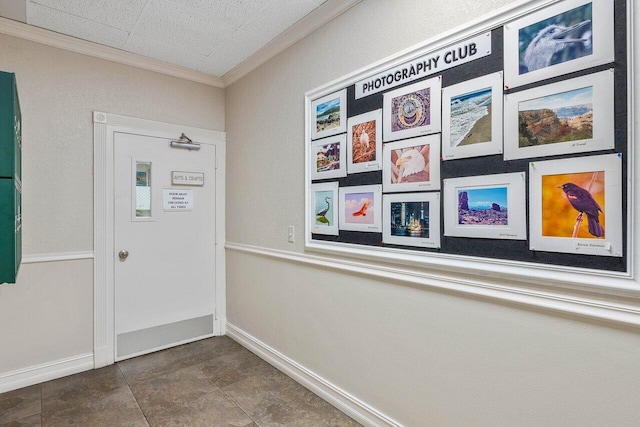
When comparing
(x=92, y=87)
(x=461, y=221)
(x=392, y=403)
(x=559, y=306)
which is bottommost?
(x=392, y=403)

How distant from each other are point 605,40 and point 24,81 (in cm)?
350

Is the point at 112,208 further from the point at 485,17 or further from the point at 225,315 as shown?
the point at 485,17

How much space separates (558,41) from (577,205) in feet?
2.06

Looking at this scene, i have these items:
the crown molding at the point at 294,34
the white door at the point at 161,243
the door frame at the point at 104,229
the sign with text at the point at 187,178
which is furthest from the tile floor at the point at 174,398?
the crown molding at the point at 294,34

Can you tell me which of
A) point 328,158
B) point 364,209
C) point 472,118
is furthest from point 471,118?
point 328,158

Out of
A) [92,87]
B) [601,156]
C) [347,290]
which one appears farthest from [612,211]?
[92,87]

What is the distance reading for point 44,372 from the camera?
2.54 metres

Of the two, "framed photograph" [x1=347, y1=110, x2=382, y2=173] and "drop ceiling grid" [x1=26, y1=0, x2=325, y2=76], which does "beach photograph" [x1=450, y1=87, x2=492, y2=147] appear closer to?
"framed photograph" [x1=347, y1=110, x2=382, y2=173]

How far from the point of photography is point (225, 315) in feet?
11.4

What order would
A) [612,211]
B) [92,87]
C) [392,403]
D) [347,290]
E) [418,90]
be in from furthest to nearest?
[92,87] < [347,290] < [392,403] < [418,90] < [612,211]

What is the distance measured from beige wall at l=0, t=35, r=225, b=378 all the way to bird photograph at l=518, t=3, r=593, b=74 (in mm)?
3006

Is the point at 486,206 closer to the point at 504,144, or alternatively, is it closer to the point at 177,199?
the point at 504,144

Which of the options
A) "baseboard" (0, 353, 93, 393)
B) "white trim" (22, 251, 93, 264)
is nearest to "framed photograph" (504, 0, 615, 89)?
"white trim" (22, 251, 93, 264)

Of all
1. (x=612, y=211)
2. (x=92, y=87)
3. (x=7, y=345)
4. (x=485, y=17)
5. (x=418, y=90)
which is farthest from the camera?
(x=92, y=87)
